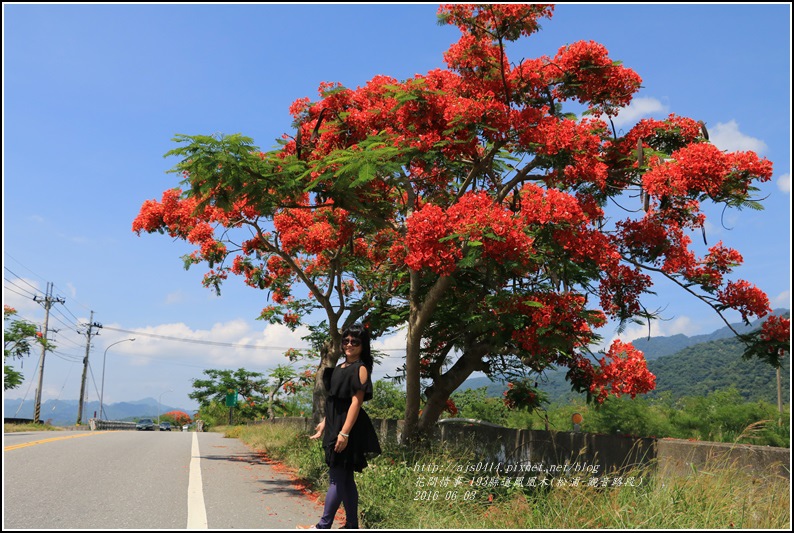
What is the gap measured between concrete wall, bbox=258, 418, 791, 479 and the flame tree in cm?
125

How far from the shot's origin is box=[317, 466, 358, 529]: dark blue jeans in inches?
233

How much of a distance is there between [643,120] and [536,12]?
2516 millimetres

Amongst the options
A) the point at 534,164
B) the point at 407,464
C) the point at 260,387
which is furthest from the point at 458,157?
the point at 260,387

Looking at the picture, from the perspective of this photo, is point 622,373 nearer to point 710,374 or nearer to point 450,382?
point 450,382

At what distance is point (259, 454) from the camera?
17.6 metres

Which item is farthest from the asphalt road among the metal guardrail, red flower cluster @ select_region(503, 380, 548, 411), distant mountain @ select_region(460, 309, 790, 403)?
distant mountain @ select_region(460, 309, 790, 403)

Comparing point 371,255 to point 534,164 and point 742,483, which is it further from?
point 742,483

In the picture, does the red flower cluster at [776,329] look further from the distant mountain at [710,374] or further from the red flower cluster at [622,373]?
the distant mountain at [710,374]

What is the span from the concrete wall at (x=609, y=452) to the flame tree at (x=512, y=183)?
125 centimetres


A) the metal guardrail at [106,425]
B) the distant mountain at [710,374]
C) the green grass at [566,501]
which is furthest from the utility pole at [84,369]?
the green grass at [566,501]

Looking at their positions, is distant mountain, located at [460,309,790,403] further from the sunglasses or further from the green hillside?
the sunglasses

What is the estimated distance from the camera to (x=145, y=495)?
874 cm

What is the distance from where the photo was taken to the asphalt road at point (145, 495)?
6918 mm

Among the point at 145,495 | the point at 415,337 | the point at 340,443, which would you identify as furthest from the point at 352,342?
the point at 415,337
